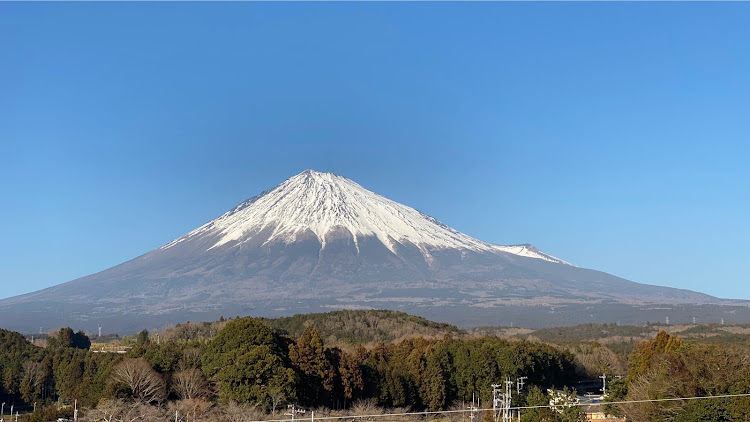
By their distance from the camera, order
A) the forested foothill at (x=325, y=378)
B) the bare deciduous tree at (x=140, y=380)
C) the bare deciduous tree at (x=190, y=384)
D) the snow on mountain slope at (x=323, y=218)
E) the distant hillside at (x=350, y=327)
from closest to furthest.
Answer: the forested foothill at (x=325, y=378)
the bare deciduous tree at (x=140, y=380)
the bare deciduous tree at (x=190, y=384)
the distant hillside at (x=350, y=327)
the snow on mountain slope at (x=323, y=218)

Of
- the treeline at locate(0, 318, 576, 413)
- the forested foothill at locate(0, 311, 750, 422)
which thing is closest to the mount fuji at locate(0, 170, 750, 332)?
the treeline at locate(0, 318, 576, 413)

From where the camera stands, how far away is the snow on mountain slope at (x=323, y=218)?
171 metres

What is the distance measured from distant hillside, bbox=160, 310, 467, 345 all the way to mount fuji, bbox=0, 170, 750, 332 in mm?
50663

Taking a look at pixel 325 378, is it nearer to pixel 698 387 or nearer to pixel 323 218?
pixel 698 387

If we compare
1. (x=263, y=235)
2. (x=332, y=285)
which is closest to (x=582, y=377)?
(x=332, y=285)

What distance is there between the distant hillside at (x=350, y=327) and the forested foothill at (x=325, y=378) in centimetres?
1126

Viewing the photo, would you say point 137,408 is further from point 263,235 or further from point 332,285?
point 263,235

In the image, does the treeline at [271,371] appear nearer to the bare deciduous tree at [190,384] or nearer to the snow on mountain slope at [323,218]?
the bare deciduous tree at [190,384]

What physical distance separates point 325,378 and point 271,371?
14.1ft

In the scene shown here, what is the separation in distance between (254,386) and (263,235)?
443ft

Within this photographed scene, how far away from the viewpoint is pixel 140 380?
35500 millimetres

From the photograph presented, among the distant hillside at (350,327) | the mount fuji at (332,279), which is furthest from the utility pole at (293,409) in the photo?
the mount fuji at (332,279)

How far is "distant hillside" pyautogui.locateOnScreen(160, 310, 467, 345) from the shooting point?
213 feet

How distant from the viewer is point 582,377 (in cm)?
5466
